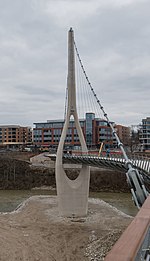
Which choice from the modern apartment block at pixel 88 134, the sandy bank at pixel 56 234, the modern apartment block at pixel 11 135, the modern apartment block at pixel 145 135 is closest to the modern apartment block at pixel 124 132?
the modern apartment block at pixel 145 135

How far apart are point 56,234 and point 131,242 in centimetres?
1925

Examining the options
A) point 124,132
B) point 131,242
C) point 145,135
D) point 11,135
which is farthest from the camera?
point 124,132

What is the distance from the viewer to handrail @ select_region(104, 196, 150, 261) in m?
2.64

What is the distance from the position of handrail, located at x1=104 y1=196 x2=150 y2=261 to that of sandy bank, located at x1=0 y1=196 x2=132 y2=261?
13.7 metres

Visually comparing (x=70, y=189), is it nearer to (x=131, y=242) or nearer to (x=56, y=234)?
(x=56, y=234)

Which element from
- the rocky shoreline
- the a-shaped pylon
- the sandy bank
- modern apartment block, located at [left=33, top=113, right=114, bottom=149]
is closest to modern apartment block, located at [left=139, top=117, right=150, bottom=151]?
modern apartment block, located at [left=33, top=113, right=114, bottom=149]

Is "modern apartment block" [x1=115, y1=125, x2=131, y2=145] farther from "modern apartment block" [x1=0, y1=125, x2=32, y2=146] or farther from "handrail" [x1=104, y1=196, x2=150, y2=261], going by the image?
"handrail" [x1=104, y1=196, x2=150, y2=261]

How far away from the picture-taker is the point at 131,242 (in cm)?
298

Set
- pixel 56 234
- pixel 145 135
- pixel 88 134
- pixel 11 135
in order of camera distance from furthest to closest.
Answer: pixel 11 135
pixel 145 135
pixel 88 134
pixel 56 234

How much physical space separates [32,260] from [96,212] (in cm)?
1281

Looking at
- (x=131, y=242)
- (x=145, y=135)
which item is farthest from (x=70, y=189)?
(x=145, y=135)

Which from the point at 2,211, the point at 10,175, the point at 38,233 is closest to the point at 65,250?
the point at 38,233

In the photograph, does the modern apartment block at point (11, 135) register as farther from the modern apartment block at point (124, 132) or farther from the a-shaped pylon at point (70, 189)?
the a-shaped pylon at point (70, 189)

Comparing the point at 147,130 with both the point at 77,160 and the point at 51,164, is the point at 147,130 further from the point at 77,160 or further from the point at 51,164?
the point at 77,160
